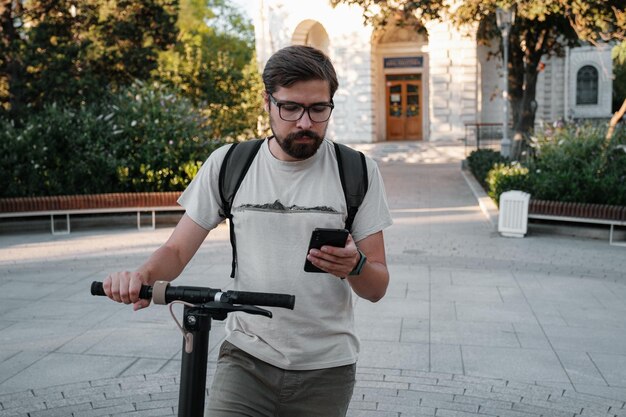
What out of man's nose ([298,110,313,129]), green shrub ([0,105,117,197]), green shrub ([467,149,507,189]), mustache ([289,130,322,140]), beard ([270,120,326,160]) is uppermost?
man's nose ([298,110,313,129])

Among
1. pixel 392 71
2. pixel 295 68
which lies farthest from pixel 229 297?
pixel 392 71

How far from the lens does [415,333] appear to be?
663 cm

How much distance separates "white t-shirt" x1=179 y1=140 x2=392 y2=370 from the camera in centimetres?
266

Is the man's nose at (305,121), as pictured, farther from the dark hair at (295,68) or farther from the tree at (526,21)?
the tree at (526,21)

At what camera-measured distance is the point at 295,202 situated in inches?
→ 106

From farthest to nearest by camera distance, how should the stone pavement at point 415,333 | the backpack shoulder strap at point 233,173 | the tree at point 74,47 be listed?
the tree at point 74,47 → the stone pavement at point 415,333 → the backpack shoulder strap at point 233,173

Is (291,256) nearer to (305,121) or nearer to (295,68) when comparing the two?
(305,121)

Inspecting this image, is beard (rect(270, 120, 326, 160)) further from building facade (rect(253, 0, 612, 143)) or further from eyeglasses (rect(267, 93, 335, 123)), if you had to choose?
building facade (rect(253, 0, 612, 143))

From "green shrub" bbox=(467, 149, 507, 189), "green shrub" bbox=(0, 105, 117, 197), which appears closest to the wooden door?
"green shrub" bbox=(467, 149, 507, 189)

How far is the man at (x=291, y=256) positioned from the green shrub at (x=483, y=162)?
15950 mm

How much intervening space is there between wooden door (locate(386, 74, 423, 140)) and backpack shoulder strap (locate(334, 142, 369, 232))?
3570 cm

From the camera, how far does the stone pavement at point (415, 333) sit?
5062 mm

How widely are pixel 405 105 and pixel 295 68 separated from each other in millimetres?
36159

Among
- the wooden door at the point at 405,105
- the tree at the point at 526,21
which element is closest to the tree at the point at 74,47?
the tree at the point at 526,21
